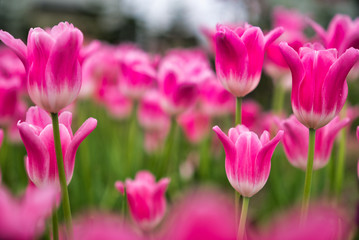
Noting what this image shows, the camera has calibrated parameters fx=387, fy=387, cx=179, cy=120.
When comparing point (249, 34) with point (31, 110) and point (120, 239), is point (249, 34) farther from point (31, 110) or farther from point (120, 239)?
point (120, 239)

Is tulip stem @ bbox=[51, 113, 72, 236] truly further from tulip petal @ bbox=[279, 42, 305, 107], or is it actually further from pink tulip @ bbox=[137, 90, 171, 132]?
pink tulip @ bbox=[137, 90, 171, 132]

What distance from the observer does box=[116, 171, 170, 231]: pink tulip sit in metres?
0.68

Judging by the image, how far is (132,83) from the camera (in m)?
1.14

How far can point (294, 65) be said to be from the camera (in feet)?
1.71

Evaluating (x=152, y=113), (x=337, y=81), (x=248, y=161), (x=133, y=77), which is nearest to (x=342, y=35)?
(x=337, y=81)

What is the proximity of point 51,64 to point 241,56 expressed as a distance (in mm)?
281

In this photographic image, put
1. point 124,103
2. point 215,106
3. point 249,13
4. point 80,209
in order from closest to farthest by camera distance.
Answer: point 80,209 → point 215,106 → point 124,103 → point 249,13

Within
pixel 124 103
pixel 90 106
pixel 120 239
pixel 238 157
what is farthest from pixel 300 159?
pixel 90 106

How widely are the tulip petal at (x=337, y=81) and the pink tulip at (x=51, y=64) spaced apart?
1.08 ft

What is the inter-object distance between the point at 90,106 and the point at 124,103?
54 centimetres

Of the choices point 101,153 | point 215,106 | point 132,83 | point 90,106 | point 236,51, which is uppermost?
point 236,51

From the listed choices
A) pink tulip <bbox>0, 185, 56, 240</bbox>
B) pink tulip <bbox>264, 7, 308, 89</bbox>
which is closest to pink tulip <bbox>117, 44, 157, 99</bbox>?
pink tulip <bbox>264, 7, 308, 89</bbox>

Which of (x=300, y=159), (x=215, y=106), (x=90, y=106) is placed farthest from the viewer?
(x=90, y=106)

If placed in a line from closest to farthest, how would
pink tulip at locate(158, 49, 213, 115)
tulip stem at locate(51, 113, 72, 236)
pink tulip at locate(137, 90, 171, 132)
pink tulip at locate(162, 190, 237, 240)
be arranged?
1. pink tulip at locate(162, 190, 237, 240)
2. tulip stem at locate(51, 113, 72, 236)
3. pink tulip at locate(158, 49, 213, 115)
4. pink tulip at locate(137, 90, 171, 132)
